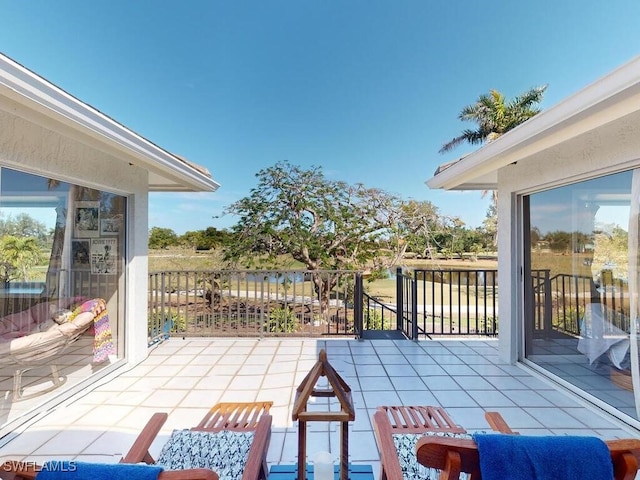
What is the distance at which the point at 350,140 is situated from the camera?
32.7ft

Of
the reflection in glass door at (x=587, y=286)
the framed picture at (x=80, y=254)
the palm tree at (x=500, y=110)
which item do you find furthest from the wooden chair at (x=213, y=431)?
the palm tree at (x=500, y=110)

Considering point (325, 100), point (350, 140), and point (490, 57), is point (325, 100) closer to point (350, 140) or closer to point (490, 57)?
point (350, 140)

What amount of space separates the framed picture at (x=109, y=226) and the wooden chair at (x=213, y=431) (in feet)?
7.86

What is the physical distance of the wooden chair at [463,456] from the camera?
3.19 ft

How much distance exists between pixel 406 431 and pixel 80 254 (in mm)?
3417

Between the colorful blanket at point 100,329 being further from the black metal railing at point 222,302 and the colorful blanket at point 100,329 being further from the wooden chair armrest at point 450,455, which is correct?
the wooden chair armrest at point 450,455

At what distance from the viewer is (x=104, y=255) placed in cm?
348

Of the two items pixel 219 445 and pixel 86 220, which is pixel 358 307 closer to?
pixel 219 445

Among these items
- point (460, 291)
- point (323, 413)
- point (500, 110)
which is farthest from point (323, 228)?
point (500, 110)

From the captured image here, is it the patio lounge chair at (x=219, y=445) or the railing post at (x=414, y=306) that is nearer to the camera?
the patio lounge chair at (x=219, y=445)

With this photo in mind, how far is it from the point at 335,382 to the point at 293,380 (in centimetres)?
220

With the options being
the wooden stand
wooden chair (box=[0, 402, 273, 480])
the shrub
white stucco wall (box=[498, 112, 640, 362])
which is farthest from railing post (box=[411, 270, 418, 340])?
the wooden stand

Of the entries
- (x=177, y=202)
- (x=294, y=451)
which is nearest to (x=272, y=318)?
(x=294, y=451)

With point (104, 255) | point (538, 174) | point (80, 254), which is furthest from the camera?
point (104, 255)
